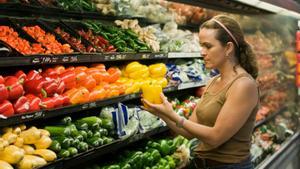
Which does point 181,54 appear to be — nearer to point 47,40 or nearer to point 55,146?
point 47,40

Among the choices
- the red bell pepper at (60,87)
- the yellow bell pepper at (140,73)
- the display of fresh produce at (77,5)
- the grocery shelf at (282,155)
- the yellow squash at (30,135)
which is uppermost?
the display of fresh produce at (77,5)

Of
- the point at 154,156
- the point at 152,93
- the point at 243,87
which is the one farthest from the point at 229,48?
the point at 154,156

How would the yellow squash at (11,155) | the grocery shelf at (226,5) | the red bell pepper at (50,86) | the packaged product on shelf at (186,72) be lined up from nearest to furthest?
the yellow squash at (11,155) → the red bell pepper at (50,86) → the packaged product on shelf at (186,72) → the grocery shelf at (226,5)

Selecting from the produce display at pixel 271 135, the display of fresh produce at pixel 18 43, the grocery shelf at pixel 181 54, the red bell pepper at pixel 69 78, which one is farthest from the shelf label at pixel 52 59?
the produce display at pixel 271 135

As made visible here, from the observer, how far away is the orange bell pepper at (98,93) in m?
3.32

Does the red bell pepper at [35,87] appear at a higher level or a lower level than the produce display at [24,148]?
higher

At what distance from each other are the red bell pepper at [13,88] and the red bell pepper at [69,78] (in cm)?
52

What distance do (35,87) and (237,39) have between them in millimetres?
1305

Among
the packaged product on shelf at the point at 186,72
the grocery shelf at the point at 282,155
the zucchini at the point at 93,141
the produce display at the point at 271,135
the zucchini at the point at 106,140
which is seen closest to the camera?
the zucchini at the point at 93,141

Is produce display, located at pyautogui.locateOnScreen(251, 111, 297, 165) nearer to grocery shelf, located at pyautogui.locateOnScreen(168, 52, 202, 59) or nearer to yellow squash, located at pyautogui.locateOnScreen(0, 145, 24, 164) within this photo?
grocery shelf, located at pyautogui.locateOnScreen(168, 52, 202, 59)

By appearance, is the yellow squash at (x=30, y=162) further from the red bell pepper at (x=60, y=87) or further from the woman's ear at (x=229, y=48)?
the woman's ear at (x=229, y=48)

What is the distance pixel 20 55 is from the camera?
252 cm

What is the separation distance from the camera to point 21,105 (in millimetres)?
2621

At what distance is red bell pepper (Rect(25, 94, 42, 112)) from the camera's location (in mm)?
2693
